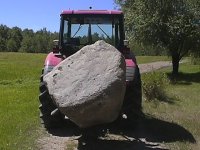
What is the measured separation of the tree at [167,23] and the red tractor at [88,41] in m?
20.4

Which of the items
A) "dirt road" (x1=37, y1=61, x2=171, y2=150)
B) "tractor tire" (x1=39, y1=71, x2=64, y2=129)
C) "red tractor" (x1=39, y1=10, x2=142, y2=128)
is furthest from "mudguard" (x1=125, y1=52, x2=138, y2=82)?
"tractor tire" (x1=39, y1=71, x2=64, y2=129)

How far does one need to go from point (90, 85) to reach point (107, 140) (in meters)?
1.90

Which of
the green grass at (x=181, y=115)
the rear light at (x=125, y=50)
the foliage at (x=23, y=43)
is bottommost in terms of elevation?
the foliage at (x=23, y=43)

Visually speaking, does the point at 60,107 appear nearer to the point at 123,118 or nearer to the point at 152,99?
the point at 123,118

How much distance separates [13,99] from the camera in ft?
59.2

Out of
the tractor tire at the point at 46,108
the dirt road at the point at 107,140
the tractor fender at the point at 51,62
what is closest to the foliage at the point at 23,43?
the tractor fender at the point at 51,62

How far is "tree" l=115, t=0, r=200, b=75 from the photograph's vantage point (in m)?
32.1

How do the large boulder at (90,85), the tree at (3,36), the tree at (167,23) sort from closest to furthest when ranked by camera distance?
1. the large boulder at (90,85)
2. the tree at (167,23)
3. the tree at (3,36)

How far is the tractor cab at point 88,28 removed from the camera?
11.7 metres

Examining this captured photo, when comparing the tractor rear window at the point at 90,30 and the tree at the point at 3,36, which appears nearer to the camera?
the tractor rear window at the point at 90,30

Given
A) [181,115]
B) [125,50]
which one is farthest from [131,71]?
[181,115]

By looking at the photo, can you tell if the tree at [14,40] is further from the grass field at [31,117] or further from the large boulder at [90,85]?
the large boulder at [90,85]

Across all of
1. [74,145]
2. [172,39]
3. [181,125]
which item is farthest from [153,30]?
[74,145]

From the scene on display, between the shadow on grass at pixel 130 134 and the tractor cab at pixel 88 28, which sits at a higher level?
the tractor cab at pixel 88 28
